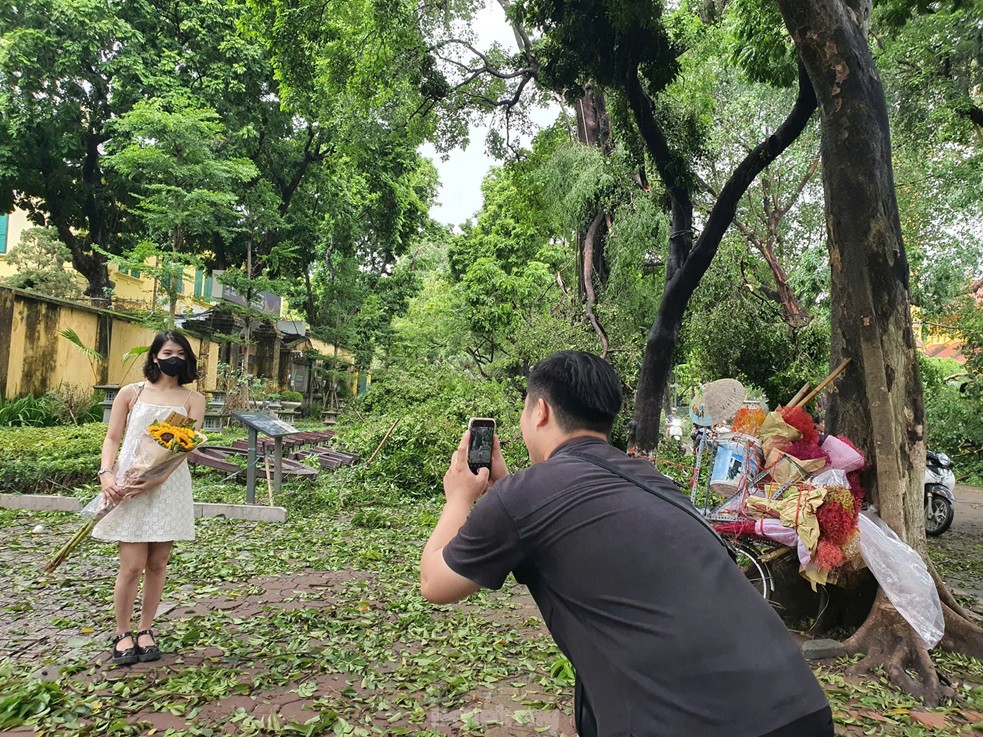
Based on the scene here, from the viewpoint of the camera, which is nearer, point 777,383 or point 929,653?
point 929,653

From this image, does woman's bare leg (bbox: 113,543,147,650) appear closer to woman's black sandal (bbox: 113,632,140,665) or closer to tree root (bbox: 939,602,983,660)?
woman's black sandal (bbox: 113,632,140,665)

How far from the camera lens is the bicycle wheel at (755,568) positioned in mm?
4582

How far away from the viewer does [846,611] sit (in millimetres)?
4621

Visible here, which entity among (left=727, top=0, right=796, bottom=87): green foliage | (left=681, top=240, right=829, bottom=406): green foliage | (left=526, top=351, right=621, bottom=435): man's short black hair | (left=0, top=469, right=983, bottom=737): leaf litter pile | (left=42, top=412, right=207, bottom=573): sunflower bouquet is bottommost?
(left=0, top=469, right=983, bottom=737): leaf litter pile

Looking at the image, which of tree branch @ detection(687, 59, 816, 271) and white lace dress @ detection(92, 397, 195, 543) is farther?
tree branch @ detection(687, 59, 816, 271)

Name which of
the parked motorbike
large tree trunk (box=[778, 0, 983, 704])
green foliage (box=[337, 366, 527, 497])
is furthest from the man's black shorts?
green foliage (box=[337, 366, 527, 497])

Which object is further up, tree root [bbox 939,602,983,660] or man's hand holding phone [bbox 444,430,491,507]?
man's hand holding phone [bbox 444,430,491,507]

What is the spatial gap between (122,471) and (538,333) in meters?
10.0

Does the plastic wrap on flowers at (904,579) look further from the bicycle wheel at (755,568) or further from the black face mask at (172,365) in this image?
the black face mask at (172,365)

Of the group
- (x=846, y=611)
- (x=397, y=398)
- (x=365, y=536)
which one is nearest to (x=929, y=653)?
(x=846, y=611)

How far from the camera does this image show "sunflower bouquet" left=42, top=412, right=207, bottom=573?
12.0 ft

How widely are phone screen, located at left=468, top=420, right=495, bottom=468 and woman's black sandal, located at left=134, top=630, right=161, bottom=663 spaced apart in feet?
9.57

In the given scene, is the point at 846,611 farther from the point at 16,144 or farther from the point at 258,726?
the point at 16,144

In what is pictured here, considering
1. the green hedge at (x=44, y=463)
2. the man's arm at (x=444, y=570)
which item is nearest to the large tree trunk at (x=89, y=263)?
the green hedge at (x=44, y=463)
